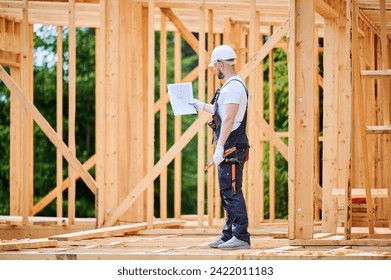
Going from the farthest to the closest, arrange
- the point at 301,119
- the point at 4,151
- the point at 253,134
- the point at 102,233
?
the point at 4,151 → the point at 253,134 → the point at 102,233 → the point at 301,119

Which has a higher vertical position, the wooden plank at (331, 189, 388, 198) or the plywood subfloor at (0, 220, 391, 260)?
the wooden plank at (331, 189, 388, 198)

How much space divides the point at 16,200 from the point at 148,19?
13.7 ft

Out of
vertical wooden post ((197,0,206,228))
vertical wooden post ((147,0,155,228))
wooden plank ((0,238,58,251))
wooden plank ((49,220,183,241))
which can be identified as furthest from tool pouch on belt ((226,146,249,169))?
vertical wooden post ((147,0,155,228))

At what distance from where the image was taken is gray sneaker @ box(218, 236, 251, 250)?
33.6 ft

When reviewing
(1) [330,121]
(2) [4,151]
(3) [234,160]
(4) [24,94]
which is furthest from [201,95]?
(2) [4,151]

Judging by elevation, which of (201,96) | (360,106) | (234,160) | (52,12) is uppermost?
(52,12)

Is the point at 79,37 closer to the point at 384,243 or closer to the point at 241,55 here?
the point at 241,55

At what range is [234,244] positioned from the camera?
10.2m

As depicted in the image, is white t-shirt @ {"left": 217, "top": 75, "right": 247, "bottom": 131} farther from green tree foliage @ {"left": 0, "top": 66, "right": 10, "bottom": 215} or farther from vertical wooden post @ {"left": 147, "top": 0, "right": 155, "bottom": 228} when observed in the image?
green tree foliage @ {"left": 0, "top": 66, "right": 10, "bottom": 215}

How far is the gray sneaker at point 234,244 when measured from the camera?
1023cm

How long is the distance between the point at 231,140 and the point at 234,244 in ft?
3.11

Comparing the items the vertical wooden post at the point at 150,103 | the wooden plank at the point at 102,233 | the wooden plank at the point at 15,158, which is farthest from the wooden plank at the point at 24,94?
the wooden plank at the point at 15,158

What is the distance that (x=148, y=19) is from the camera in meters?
14.5

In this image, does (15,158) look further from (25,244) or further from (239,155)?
(239,155)
